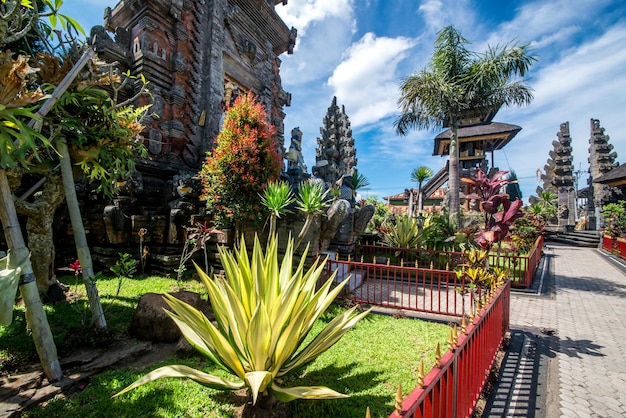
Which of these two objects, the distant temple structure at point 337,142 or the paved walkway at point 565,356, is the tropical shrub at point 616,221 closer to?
the paved walkway at point 565,356

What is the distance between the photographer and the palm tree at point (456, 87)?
35.2 ft

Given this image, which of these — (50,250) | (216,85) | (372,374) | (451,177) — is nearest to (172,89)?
(216,85)

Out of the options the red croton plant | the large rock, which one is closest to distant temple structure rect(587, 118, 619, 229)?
the red croton plant

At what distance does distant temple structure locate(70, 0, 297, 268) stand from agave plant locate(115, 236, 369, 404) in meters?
4.15

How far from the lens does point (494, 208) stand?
466cm

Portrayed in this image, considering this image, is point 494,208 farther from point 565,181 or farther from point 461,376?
point 565,181

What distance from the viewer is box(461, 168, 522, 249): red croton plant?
178 inches

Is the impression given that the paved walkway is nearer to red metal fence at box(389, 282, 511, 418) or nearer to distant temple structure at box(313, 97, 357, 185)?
red metal fence at box(389, 282, 511, 418)

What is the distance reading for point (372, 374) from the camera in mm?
3131

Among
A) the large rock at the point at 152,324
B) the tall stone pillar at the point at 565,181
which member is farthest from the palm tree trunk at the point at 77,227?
the tall stone pillar at the point at 565,181

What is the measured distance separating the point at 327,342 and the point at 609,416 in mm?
2842

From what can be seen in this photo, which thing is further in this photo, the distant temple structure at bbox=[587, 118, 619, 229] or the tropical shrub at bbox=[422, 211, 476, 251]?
the distant temple structure at bbox=[587, 118, 619, 229]

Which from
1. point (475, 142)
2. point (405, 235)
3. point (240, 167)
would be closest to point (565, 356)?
point (405, 235)

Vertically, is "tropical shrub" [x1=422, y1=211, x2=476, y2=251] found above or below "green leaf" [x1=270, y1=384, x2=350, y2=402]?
above
